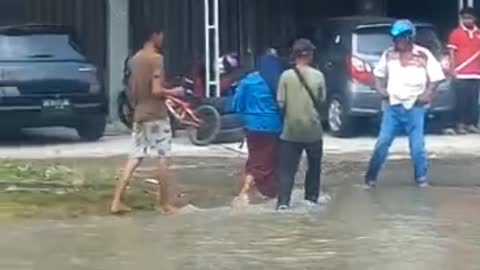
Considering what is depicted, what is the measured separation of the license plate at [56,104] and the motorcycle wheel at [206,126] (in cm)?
165

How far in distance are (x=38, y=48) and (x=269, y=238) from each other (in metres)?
8.93

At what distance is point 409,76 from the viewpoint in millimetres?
14844

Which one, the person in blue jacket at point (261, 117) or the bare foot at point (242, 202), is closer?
the person in blue jacket at point (261, 117)

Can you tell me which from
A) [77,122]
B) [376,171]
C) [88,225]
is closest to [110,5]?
[77,122]

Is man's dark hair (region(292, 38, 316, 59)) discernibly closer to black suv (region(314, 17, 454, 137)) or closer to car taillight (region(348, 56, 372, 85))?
black suv (region(314, 17, 454, 137))

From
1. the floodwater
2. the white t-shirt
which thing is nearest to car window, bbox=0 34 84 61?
the white t-shirt

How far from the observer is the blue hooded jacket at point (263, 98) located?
13.6 m

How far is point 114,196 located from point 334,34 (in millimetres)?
8175

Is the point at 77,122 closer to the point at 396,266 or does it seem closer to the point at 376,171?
the point at 376,171

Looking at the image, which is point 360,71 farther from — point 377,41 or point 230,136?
point 230,136

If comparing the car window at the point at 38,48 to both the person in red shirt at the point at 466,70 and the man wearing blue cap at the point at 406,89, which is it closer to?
the person in red shirt at the point at 466,70

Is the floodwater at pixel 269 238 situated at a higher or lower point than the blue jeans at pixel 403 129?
lower

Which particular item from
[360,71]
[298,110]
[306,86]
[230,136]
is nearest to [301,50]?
[306,86]

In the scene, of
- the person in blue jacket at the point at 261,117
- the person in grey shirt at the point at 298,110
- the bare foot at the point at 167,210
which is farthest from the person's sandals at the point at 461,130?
the bare foot at the point at 167,210
